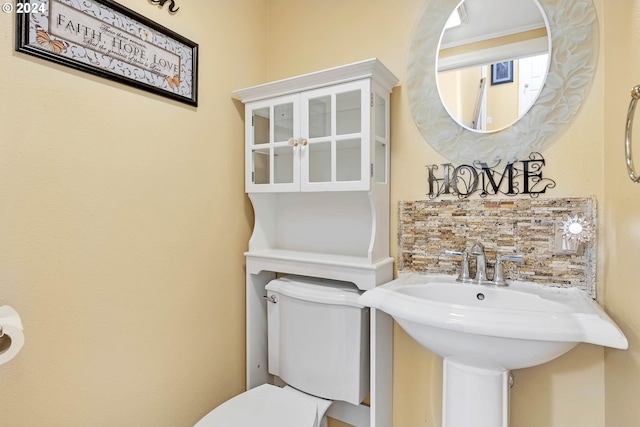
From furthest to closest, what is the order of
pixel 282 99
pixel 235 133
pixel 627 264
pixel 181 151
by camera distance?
pixel 235 133
pixel 282 99
pixel 181 151
pixel 627 264

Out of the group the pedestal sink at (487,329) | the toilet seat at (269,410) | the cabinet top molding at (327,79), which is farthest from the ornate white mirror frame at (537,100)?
the toilet seat at (269,410)

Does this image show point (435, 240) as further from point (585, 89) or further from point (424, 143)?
point (585, 89)

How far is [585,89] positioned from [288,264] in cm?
126

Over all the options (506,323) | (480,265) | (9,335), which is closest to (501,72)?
(480,265)

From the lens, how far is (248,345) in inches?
62.1

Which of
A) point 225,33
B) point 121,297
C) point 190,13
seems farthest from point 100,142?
point 225,33

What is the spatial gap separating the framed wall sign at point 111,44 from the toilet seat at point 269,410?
3.97ft

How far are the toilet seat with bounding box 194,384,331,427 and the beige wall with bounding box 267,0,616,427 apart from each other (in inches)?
15.5

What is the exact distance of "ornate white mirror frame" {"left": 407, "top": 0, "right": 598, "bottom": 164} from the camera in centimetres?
112

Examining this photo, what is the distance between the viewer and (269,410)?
1.26 metres

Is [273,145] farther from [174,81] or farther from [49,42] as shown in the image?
[49,42]

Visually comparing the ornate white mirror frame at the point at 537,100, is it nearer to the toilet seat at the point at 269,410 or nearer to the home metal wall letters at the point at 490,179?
the home metal wall letters at the point at 490,179

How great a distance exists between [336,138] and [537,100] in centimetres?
72

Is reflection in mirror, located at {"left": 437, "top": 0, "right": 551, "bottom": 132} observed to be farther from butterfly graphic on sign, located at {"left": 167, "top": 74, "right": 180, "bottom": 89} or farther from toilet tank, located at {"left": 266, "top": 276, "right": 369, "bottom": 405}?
butterfly graphic on sign, located at {"left": 167, "top": 74, "right": 180, "bottom": 89}
